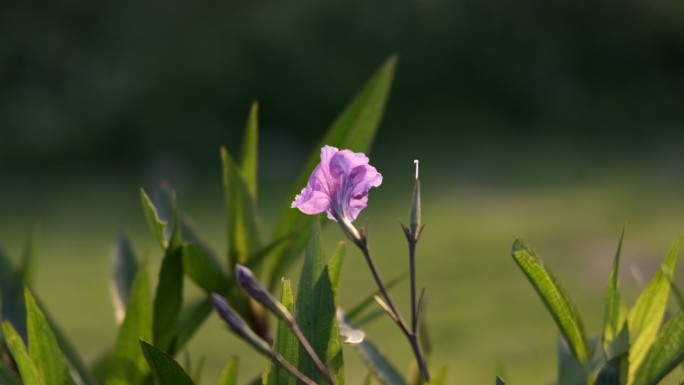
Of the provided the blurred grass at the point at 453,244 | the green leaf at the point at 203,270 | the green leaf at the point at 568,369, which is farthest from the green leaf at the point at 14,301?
the blurred grass at the point at 453,244

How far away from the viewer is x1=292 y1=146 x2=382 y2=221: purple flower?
0.48 meters

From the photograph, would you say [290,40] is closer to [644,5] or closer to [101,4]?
[101,4]

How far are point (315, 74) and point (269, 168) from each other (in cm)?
40

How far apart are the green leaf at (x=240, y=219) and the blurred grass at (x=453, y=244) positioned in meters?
1.01

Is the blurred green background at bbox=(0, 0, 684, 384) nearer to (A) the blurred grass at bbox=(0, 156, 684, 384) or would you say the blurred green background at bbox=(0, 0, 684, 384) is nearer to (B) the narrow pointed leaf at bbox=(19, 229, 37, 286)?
(A) the blurred grass at bbox=(0, 156, 684, 384)

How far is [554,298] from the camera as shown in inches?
20.1

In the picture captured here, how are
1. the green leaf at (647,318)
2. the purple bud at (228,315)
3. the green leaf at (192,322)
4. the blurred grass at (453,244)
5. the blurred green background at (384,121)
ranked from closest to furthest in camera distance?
the purple bud at (228,315), the green leaf at (647,318), the green leaf at (192,322), the blurred grass at (453,244), the blurred green background at (384,121)

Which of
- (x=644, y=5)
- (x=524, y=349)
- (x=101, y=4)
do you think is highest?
(x=644, y=5)

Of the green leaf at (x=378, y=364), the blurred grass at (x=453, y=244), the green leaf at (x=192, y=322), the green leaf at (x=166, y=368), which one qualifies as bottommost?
the blurred grass at (x=453, y=244)

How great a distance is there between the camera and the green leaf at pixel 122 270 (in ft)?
2.53

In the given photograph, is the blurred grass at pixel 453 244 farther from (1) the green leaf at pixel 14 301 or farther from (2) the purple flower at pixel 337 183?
(2) the purple flower at pixel 337 183

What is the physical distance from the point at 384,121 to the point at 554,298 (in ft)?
9.12

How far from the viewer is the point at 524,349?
193cm

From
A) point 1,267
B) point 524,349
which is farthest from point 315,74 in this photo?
point 1,267
